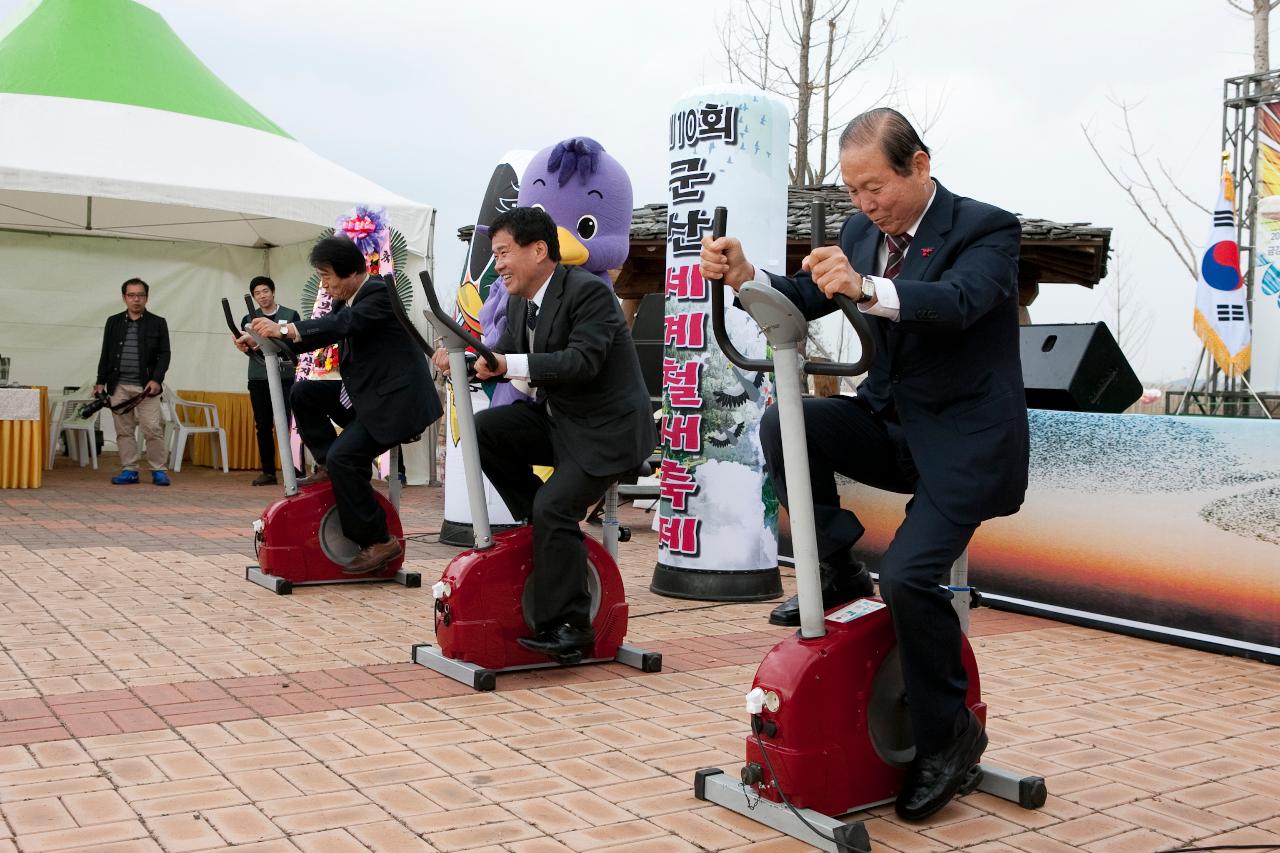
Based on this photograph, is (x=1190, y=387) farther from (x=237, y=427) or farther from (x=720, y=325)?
(x=720, y=325)

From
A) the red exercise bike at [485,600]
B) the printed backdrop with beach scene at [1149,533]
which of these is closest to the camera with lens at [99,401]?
the red exercise bike at [485,600]

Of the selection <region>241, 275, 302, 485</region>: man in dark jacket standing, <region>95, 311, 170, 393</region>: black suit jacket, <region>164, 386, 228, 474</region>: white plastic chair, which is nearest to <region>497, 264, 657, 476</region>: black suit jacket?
<region>241, 275, 302, 485</region>: man in dark jacket standing

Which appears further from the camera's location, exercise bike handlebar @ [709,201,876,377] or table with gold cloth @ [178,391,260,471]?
table with gold cloth @ [178,391,260,471]

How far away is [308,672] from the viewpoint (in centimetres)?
462

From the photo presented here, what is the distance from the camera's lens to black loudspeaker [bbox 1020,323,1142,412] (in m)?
6.52

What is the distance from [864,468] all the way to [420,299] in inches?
334

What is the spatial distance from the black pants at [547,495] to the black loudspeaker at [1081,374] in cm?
306

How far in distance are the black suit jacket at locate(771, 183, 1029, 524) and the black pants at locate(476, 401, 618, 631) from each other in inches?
67.7

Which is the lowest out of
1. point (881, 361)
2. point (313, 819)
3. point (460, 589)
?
point (313, 819)

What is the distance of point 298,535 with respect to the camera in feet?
20.9

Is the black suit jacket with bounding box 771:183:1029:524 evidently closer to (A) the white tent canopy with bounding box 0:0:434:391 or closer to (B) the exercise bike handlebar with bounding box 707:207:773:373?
(B) the exercise bike handlebar with bounding box 707:207:773:373

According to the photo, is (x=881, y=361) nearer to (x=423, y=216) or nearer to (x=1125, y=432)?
(x=1125, y=432)

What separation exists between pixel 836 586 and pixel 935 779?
1.86 ft

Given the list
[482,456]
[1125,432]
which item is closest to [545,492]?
[482,456]
